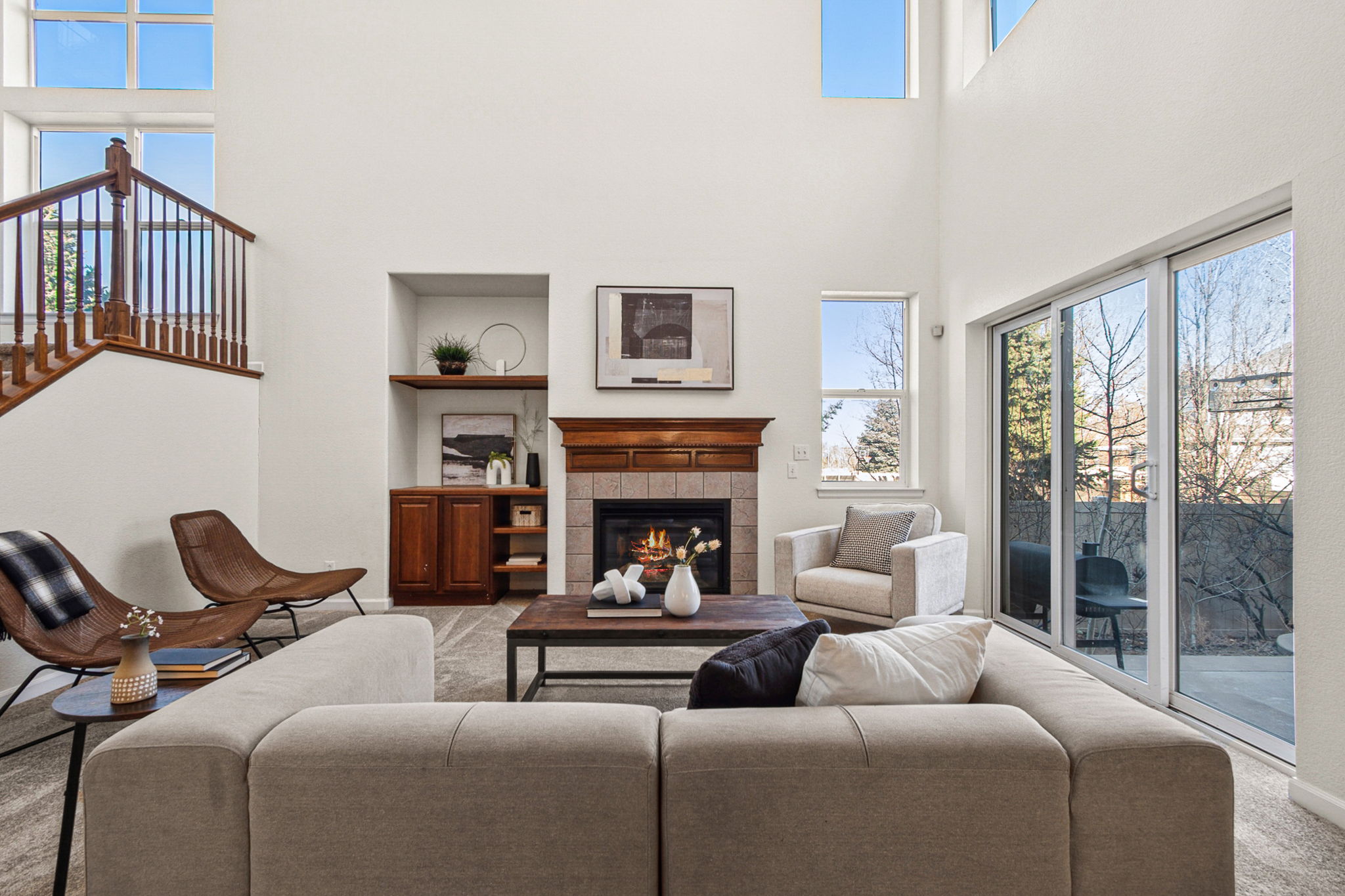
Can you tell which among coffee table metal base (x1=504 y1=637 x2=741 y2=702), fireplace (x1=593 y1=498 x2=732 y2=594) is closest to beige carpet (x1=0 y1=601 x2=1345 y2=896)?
coffee table metal base (x1=504 y1=637 x2=741 y2=702)

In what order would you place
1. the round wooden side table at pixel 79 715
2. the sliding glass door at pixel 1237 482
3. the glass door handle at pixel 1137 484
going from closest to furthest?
the round wooden side table at pixel 79 715 < the sliding glass door at pixel 1237 482 < the glass door handle at pixel 1137 484

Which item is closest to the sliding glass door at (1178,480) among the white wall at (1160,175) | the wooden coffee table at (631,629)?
the white wall at (1160,175)

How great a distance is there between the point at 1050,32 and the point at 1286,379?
2186 millimetres

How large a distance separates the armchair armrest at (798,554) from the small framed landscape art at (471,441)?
2.32m

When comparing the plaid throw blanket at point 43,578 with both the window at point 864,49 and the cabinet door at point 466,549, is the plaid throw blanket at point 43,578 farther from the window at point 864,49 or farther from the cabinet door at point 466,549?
the window at point 864,49

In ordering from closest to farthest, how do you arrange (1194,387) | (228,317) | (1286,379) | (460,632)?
(1286,379), (1194,387), (460,632), (228,317)

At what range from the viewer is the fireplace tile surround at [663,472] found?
462 centimetres

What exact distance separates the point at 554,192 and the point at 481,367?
4.66 feet

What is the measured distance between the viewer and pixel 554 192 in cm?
478

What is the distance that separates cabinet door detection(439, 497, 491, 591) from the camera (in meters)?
4.71

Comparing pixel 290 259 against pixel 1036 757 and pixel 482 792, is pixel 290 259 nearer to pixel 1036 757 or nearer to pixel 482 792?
pixel 482 792

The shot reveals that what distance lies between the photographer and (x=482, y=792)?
43.9 inches

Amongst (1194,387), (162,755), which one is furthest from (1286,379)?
(162,755)

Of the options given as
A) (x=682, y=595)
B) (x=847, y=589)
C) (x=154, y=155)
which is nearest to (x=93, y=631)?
(x=682, y=595)
